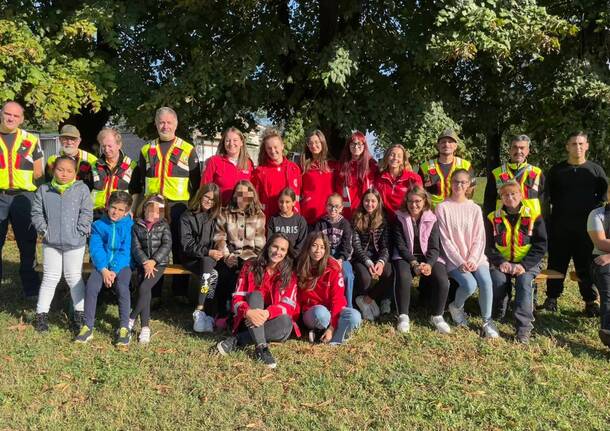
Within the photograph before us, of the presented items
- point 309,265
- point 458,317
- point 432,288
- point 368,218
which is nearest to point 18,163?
point 309,265

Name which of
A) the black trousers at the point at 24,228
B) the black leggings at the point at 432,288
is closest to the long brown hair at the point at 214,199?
the black trousers at the point at 24,228

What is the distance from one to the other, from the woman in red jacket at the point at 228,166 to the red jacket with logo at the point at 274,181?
0.17 metres

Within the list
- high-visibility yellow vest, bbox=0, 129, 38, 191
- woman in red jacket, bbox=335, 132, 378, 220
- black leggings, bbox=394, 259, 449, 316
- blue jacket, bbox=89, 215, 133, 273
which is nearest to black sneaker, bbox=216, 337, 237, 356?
blue jacket, bbox=89, 215, 133, 273

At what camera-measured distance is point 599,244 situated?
16.9 ft

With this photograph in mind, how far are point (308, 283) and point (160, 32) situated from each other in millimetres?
4782

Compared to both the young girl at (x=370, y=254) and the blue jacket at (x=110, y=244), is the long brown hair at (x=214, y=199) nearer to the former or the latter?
the blue jacket at (x=110, y=244)

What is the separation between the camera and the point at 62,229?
5.14m

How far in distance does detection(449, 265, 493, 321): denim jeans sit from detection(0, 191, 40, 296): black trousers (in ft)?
15.0

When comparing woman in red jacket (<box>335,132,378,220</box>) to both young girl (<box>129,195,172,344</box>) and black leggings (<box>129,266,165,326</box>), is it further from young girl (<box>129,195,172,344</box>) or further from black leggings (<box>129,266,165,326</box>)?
black leggings (<box>129,266,165,326</box>)

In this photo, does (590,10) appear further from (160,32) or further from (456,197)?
(160,32)

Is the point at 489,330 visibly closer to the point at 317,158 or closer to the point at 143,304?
the point at 317,158

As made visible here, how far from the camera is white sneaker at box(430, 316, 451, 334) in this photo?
17.2ft

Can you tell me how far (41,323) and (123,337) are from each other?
0.93 meters

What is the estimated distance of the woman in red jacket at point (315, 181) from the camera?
596 centimetres
